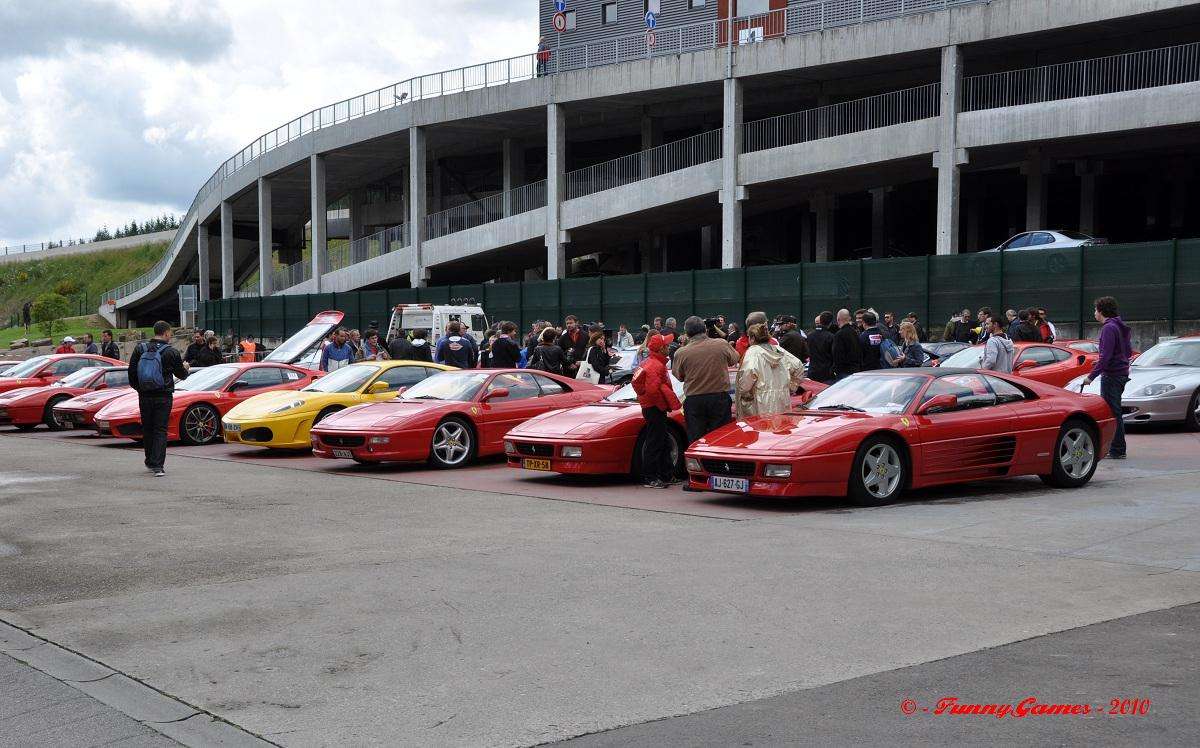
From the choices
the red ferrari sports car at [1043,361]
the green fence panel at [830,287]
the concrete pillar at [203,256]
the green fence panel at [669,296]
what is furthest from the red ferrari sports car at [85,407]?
the concrete pillar at [203,256]

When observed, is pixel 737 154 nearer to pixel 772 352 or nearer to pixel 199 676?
pixel 772 352

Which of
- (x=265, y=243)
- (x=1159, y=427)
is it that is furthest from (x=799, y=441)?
(x=265, y=243)

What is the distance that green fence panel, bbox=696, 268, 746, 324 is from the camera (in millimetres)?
33375

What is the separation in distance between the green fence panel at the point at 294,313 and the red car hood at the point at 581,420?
36.1m

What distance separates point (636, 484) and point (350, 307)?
113ft

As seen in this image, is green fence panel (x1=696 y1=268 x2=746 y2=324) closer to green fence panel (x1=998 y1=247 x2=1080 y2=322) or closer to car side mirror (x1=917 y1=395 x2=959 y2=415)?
green fence panel (x1=998 y1=247 x2=1080 y2=322)

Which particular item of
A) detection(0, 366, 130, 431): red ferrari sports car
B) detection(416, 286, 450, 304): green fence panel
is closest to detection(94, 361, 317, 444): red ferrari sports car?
detection(0, 366, 130, 431): red ferrari sports car

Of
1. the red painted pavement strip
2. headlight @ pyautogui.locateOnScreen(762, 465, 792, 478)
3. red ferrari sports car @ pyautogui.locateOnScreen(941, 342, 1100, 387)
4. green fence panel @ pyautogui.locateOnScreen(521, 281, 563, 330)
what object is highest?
green fence panel @ pyautogui.locateOnScreen(521, 281, 563, 330)

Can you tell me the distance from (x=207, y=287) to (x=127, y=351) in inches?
622

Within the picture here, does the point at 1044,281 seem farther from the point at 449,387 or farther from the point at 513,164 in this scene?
the point at 513,164

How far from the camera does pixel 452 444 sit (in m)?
14.9

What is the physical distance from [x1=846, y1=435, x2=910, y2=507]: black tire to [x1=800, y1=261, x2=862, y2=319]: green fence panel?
63.4 feet

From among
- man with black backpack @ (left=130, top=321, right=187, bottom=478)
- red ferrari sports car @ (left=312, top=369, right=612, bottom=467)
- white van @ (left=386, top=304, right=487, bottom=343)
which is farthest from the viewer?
white van @ (left=386, top=304, right=487, bottom=343)

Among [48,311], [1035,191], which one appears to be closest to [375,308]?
[1035,191]
